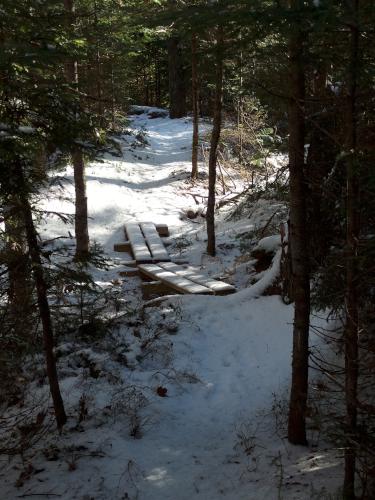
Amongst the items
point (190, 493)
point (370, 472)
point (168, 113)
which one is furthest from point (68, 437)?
point (168, 113)

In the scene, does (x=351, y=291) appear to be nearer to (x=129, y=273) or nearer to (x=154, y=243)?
(x=129, y=273)

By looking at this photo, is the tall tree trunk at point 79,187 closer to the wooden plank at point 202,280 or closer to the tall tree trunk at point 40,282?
the wooden plank at point 202,280

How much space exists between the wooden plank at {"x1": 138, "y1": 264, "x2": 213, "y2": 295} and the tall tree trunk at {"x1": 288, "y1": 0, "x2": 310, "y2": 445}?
15.4 ft

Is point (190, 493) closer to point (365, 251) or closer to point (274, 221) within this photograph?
point (365, 251)

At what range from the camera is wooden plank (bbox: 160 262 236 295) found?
9.64 m

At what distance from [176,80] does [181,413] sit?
969 inches

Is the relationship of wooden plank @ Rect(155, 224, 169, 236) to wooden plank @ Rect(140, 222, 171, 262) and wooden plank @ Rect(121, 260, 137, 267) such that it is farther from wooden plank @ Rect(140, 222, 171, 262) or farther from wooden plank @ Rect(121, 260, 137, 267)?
wooden plank @ Rect(121, 260, 137, 267)

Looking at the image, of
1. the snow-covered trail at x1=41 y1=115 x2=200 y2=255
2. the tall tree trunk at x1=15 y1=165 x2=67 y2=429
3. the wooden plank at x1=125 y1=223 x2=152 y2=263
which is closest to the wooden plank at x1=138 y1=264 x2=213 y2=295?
the wooden plank at x1=125 y1=223 x2=152 y2=263

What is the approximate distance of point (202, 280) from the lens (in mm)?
10438

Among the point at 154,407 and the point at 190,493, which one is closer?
the point at 190,493

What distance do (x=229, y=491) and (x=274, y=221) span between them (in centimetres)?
997

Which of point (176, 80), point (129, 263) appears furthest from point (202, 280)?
point (176, 80)

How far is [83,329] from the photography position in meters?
7.61

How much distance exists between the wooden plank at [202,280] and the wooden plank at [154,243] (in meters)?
0.43
